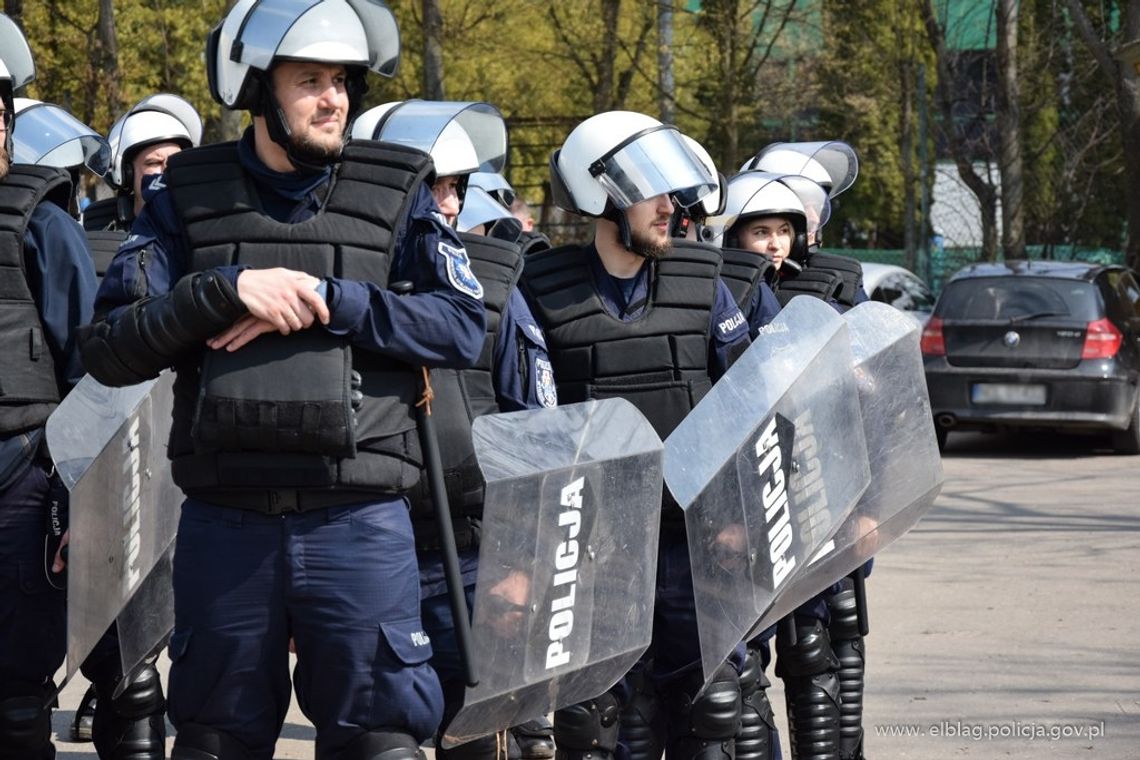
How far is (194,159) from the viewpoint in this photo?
372cm

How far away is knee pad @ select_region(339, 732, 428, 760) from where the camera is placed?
3.54 meters

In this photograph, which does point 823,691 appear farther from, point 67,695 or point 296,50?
point 67,695

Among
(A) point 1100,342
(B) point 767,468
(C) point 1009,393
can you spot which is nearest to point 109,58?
(C) point 1009,393

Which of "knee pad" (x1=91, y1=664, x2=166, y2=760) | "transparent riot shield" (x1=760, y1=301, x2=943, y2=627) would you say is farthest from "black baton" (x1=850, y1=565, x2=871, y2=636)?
"knee pad" (x1=91, y1=664, x2=166, y2=760)

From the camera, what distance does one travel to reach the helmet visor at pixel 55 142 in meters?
6.23

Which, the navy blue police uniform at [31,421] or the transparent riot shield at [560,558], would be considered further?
the navy blue police uniform at [31,421]

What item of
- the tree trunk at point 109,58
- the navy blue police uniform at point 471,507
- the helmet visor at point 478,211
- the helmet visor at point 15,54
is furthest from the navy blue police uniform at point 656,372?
the tree trunk at point 109,58

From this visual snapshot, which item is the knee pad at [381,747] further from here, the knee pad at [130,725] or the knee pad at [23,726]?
the knee pad at [130,725]

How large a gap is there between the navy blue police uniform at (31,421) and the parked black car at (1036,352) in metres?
9.98

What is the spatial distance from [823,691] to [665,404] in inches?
48.5

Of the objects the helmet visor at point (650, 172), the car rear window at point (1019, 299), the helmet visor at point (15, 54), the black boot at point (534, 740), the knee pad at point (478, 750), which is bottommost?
the black boot at point (534, 740)

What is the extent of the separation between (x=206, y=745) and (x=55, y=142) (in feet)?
10.8

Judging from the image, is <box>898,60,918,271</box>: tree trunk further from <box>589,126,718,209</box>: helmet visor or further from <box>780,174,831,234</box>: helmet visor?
<box>589,126,718,209</box>: helmet visor

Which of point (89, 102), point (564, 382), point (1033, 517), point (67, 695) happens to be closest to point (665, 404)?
point (564, 382)
